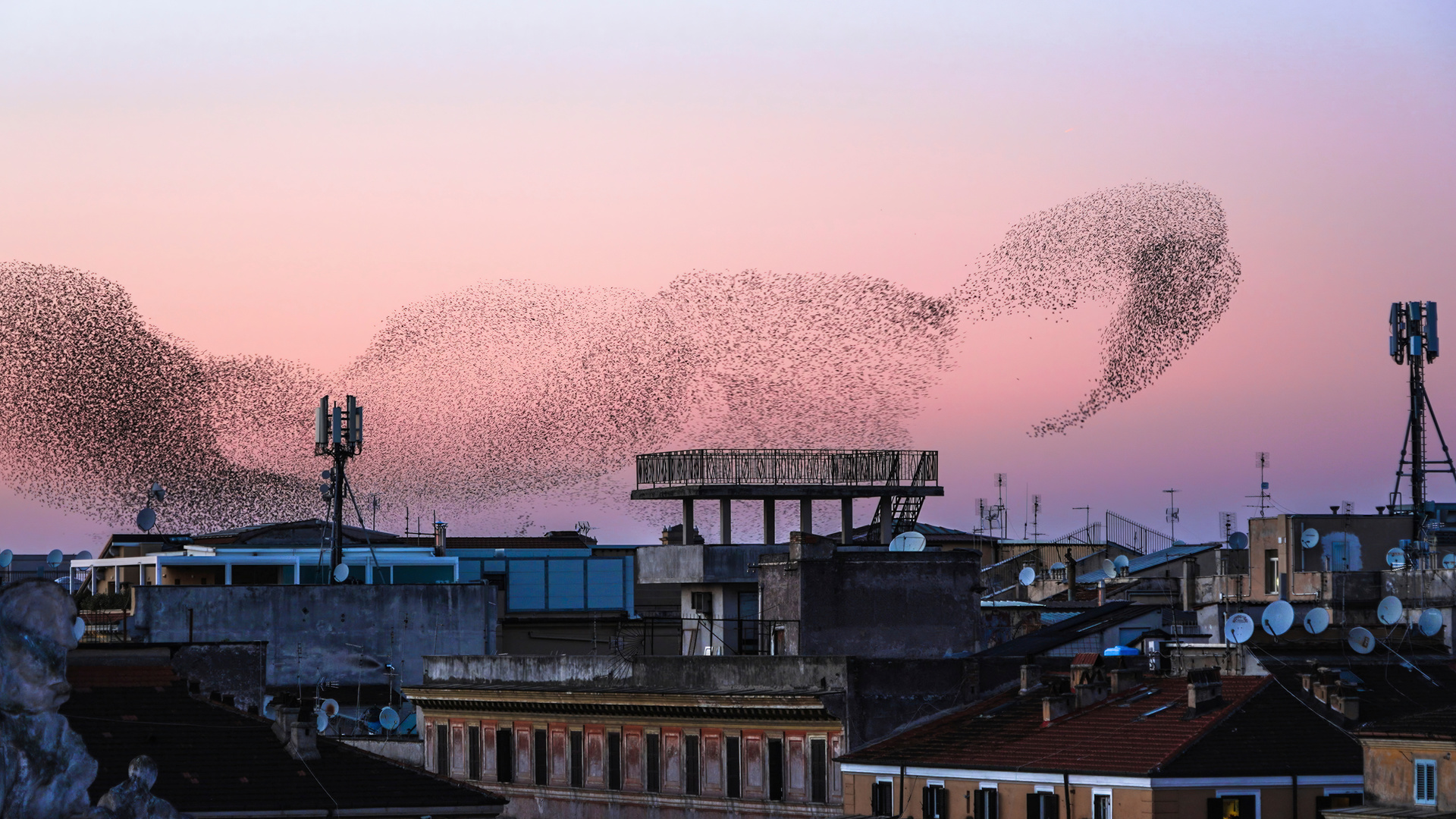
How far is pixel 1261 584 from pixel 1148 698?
3075 cm

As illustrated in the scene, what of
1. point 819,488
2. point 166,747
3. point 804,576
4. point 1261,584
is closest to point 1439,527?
point 1261,584

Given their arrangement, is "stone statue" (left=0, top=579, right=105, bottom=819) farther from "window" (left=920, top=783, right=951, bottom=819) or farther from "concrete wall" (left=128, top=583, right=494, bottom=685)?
"concrete wall" (left=128, top=583, right=494, bottom=685)

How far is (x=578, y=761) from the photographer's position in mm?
73500

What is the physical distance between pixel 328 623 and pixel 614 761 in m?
22.6

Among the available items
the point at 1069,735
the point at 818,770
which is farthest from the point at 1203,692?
the point at 818,770

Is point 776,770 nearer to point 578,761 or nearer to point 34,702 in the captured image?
point 578,761

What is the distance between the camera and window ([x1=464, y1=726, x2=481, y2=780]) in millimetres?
77750

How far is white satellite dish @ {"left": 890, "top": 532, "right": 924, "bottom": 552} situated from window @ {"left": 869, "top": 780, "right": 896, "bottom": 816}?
1325 cm

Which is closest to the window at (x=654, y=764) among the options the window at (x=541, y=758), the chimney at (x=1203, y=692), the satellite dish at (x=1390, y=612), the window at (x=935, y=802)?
the window at (x=541, y=758)

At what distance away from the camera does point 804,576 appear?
230ft

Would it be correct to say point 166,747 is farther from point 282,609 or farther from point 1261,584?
point 1261,584

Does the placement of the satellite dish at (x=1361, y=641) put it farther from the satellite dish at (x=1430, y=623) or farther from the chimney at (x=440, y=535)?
the chimney at (x=440, y=535)

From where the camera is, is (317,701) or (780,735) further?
(317,701)

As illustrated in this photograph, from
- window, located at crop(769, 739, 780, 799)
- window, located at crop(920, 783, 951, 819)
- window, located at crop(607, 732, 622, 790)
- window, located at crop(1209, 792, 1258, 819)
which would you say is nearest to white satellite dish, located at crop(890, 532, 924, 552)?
window, located at crop(769, 739, 780, 799)
